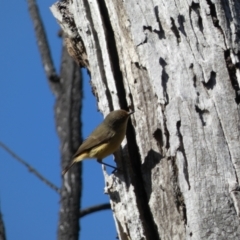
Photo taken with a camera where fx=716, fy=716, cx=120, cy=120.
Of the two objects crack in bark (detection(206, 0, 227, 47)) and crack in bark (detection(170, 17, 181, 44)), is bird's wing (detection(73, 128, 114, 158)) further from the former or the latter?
crack in bark (detection(206, 0, 227, 47))

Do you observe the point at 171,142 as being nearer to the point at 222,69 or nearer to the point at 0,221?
the point at 222,69

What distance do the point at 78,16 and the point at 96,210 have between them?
1892 mm

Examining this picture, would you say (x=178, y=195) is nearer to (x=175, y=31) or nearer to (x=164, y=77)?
(x=164, y=77)

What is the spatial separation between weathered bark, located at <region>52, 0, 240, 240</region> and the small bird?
0.09m

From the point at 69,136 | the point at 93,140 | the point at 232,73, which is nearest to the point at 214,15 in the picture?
the point at 232,73

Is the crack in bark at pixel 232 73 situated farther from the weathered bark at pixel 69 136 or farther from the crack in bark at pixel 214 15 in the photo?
the weathered bark at pixel 69 136

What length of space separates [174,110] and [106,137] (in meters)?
0.80

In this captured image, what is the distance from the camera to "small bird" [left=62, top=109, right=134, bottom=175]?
181 inches

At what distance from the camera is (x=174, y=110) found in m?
4.31

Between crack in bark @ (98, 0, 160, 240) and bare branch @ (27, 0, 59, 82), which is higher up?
bare branch @ (27, 0, 59, 82)

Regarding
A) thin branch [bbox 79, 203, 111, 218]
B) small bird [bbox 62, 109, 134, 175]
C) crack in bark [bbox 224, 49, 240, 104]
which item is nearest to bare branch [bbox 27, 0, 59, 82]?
thin branch [bbox 79, 203, 111, 218]

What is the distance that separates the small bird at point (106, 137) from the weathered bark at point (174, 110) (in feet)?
0.28

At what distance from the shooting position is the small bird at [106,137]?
4594 mm

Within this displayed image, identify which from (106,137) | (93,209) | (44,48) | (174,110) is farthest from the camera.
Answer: (44,48)
